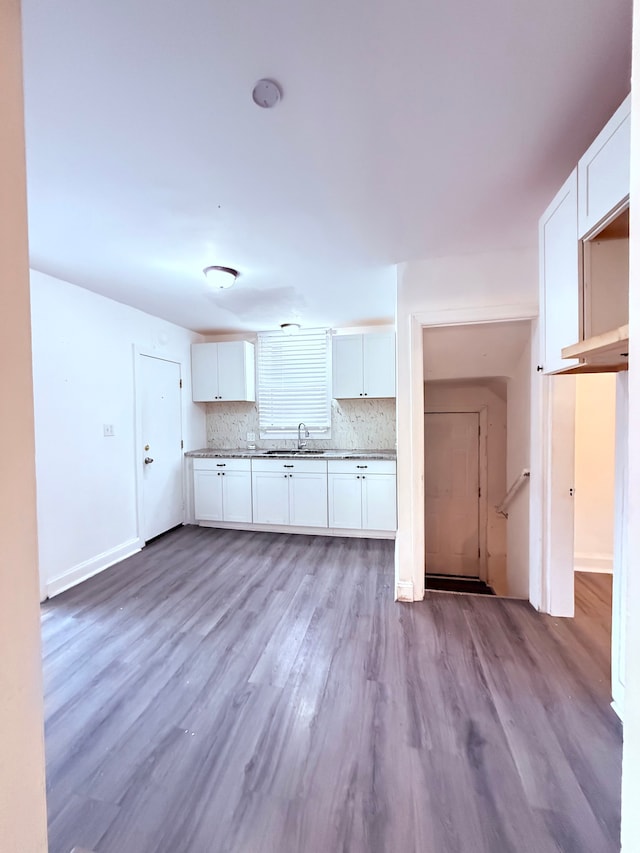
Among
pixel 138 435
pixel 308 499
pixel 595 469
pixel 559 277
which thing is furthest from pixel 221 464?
pixel 595 469

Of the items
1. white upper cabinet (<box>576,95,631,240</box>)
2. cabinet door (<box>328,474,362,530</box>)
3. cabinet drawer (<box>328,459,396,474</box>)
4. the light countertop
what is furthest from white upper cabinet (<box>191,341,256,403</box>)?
white upper cabinet (<box>576,95,631,240</box>)

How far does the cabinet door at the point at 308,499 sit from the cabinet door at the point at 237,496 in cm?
53

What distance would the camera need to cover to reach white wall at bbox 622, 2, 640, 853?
49 centimetres

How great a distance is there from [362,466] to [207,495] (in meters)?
1.88

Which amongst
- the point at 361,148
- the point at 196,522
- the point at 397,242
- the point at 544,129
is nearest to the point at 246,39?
the point at 361,148

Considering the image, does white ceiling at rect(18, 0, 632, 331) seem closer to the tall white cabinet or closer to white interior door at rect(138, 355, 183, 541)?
the tall white cabinet

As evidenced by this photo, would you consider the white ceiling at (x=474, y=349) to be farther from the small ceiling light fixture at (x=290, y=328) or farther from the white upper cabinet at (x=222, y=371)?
the white upper cabinet at (x=222, y=371)

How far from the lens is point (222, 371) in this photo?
171 inches

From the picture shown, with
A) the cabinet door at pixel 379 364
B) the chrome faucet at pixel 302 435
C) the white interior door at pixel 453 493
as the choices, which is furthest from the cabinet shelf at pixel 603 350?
the chrome faucet at pixel 302 435

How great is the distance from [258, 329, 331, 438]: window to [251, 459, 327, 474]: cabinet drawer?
660 millimetres

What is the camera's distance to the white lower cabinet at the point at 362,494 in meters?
3.59

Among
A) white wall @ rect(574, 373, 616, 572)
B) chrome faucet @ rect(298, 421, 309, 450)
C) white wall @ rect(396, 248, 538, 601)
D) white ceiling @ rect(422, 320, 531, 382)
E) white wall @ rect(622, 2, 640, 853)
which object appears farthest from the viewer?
chrome faucet @ rect(298, 421, 309, 450)

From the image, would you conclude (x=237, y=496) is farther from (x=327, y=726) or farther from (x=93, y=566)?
(x=327, y=726)

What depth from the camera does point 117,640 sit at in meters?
2.08
